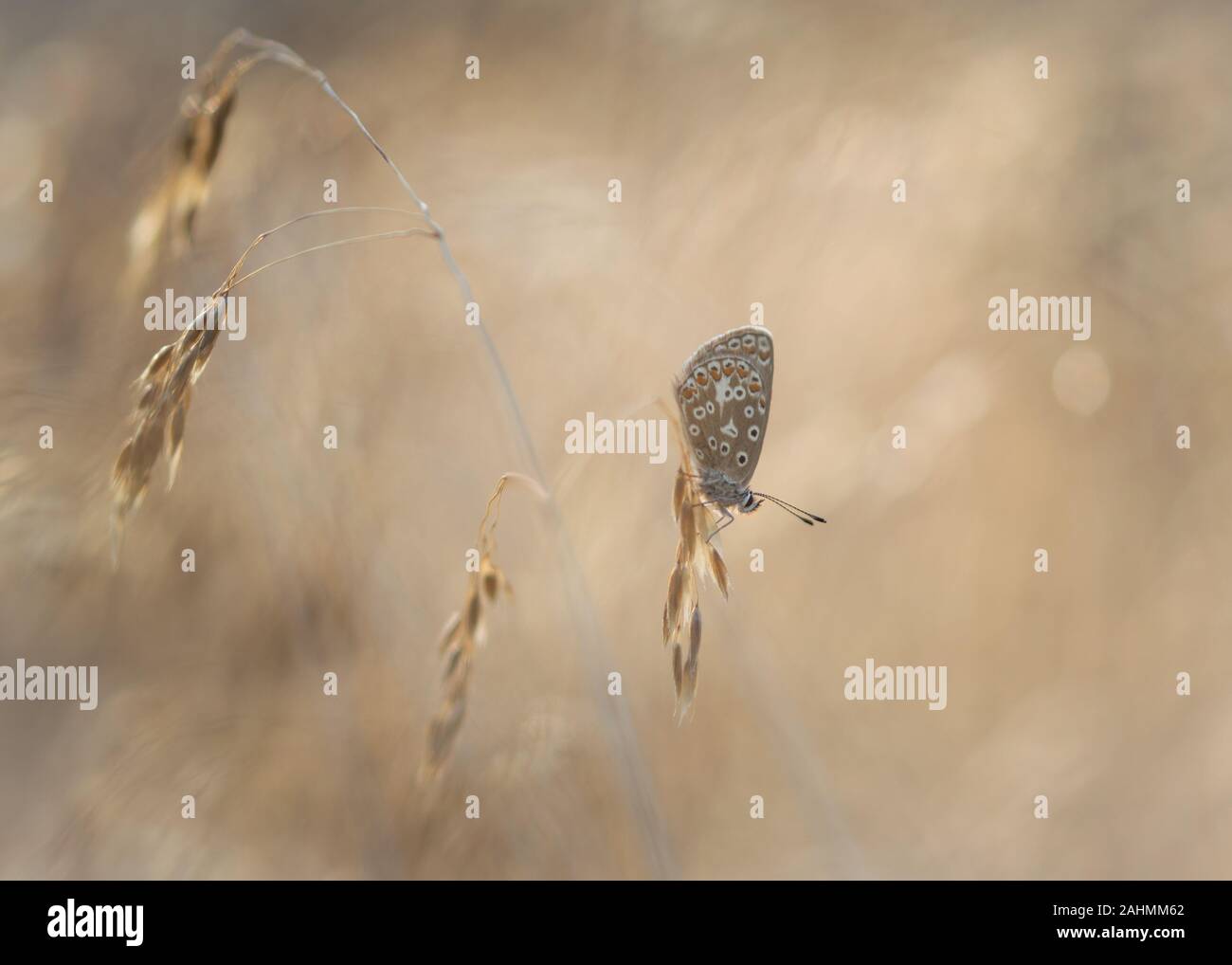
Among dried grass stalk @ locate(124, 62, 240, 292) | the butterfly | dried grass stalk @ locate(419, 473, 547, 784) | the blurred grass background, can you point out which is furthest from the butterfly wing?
the blurred grass background

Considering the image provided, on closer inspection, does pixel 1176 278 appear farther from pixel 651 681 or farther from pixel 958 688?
pixel 651 681

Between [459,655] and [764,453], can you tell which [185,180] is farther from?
[764,453]

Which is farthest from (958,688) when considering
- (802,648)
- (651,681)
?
(651,681)

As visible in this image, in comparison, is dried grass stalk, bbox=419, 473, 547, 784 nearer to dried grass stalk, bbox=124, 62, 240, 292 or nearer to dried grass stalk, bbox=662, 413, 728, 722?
dried grass stalk, bbox=662, 413, 728, 722

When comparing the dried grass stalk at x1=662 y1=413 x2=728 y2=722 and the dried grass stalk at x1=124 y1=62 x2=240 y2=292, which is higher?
the dried grass stalk at x1=124 y1=62 x2=240 y2=292

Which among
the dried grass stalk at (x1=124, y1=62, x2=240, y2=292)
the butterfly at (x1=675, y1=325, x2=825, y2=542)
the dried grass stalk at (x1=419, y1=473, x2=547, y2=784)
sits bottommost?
the dried grass stalk at (x1=419, y1=473, x2=547, y2=784)

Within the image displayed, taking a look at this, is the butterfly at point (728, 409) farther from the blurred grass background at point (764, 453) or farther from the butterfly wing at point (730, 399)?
the blurred grass background at point (764, 453)

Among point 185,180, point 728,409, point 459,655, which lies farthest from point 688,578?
point 185,180
